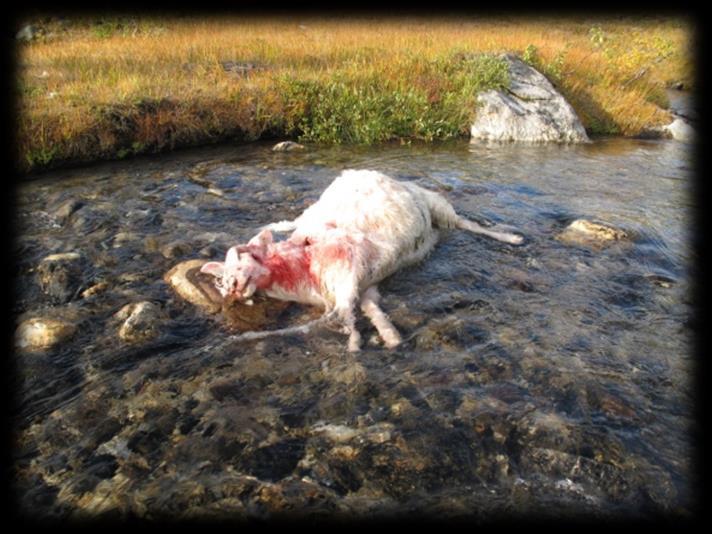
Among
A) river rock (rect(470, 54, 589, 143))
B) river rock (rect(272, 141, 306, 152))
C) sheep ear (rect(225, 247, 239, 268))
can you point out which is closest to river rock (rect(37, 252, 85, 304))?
sheep ear (rect(225, 247, 239, 268))

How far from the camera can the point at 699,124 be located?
16.2 m

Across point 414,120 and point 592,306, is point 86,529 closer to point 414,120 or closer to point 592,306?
point 592,306

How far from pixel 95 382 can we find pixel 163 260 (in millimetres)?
2177

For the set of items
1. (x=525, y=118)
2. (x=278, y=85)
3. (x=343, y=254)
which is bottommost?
(x=343, y=254)

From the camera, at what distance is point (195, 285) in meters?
5.16

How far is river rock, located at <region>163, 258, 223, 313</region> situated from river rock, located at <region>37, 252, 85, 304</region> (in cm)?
96

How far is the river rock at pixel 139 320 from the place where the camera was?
455cm

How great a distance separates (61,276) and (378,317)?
353 centimetres

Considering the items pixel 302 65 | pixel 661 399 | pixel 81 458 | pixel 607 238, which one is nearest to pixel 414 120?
pixel 302 65

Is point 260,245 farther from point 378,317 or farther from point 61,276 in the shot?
point 61,276

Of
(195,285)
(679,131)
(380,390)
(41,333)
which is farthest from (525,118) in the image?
(41,333)

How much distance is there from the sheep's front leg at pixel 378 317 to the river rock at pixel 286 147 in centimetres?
666

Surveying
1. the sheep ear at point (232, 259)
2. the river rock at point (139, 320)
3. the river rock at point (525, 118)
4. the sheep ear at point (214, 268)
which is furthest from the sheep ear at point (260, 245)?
the river rock at point (525, 118)

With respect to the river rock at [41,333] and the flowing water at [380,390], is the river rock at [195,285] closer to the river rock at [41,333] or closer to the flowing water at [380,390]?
the flowing water at [380,390]
